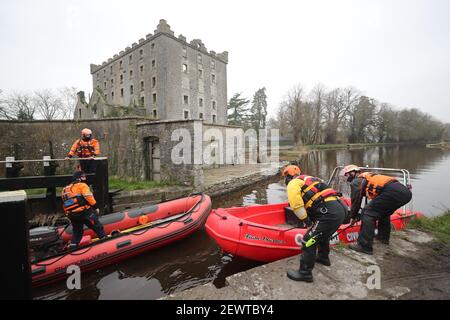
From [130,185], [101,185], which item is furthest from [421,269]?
[130,185]

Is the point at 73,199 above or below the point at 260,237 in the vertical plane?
above

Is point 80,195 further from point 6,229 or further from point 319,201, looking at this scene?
point 319,201

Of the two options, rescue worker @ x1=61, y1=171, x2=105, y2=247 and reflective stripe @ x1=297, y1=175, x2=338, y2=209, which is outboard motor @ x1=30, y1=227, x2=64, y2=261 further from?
reflective stripe @ x1=297, y1=175, x2=338, y2=209

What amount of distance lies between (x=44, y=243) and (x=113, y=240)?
1226mm

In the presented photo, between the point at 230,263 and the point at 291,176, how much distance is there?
254 cm

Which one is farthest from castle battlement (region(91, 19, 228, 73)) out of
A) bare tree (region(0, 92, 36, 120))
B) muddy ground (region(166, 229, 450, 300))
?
muddy ground (region(166, 229, 450, 300))

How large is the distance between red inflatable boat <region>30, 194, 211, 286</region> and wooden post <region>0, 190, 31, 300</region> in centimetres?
258

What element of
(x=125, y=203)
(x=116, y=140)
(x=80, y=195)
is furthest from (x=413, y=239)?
→ (x=116, y=140)

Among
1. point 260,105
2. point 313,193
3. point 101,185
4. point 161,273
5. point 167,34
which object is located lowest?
point 161,273

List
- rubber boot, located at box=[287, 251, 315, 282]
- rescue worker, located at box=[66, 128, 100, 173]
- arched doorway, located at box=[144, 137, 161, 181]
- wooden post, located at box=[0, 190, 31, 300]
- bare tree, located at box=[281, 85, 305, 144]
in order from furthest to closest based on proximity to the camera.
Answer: bare tree, located at box=[281, 85, 305, 144] → arched doorway, located at box=[144, 137, 161, 181] → rescue worker, located at box=[66, 128, 100, 173] → rubber boot, located at box=[287, 251, 315, 282] → wooden post, located at box=[0, 190, 31, 300]

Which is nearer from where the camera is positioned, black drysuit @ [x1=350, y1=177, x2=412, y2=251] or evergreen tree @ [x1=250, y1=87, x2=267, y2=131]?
black drysuit @ [x1=350, y1=177, x2=412, y2=251]

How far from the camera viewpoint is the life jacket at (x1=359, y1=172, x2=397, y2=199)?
3.61m

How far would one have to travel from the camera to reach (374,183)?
369cm

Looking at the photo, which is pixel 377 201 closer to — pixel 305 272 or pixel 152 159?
pixel 305 272
